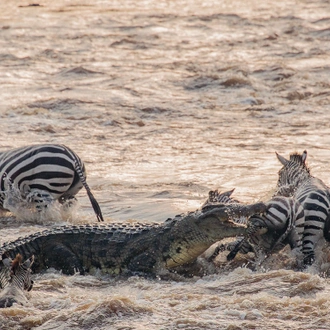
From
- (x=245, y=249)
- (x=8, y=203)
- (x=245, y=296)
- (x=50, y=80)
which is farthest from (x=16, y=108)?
(x=245, y=296)

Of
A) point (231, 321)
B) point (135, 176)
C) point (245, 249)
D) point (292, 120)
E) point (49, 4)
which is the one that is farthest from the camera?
point (49, 4)

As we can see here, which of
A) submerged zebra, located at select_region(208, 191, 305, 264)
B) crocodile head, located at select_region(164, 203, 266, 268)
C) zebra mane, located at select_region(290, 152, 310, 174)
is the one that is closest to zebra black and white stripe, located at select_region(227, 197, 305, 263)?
submerged zebra, located at select_region(208, 191, 305, 264)

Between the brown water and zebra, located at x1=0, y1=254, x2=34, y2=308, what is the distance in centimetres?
11

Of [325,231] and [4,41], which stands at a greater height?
[4,41]

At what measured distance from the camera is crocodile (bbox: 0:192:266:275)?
26.4 feet

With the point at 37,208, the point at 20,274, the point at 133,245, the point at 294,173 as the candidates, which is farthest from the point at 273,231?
the point at 37,208

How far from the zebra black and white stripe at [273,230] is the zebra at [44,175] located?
268 cm

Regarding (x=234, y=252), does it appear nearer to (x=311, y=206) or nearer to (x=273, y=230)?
(x=273, y=230)

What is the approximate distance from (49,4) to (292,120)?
37.7 ft

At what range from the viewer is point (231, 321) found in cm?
666

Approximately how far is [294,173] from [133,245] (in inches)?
98.8

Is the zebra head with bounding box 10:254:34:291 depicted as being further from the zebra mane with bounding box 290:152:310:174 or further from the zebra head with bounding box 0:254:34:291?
the zebra mane with bounding box 290:152:310:174

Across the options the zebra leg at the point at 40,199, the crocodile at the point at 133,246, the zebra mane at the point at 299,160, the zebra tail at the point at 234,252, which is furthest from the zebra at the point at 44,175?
the zebra tail at the point at 234,252

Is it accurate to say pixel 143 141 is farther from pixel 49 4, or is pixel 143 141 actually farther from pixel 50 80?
pixel 49 4
